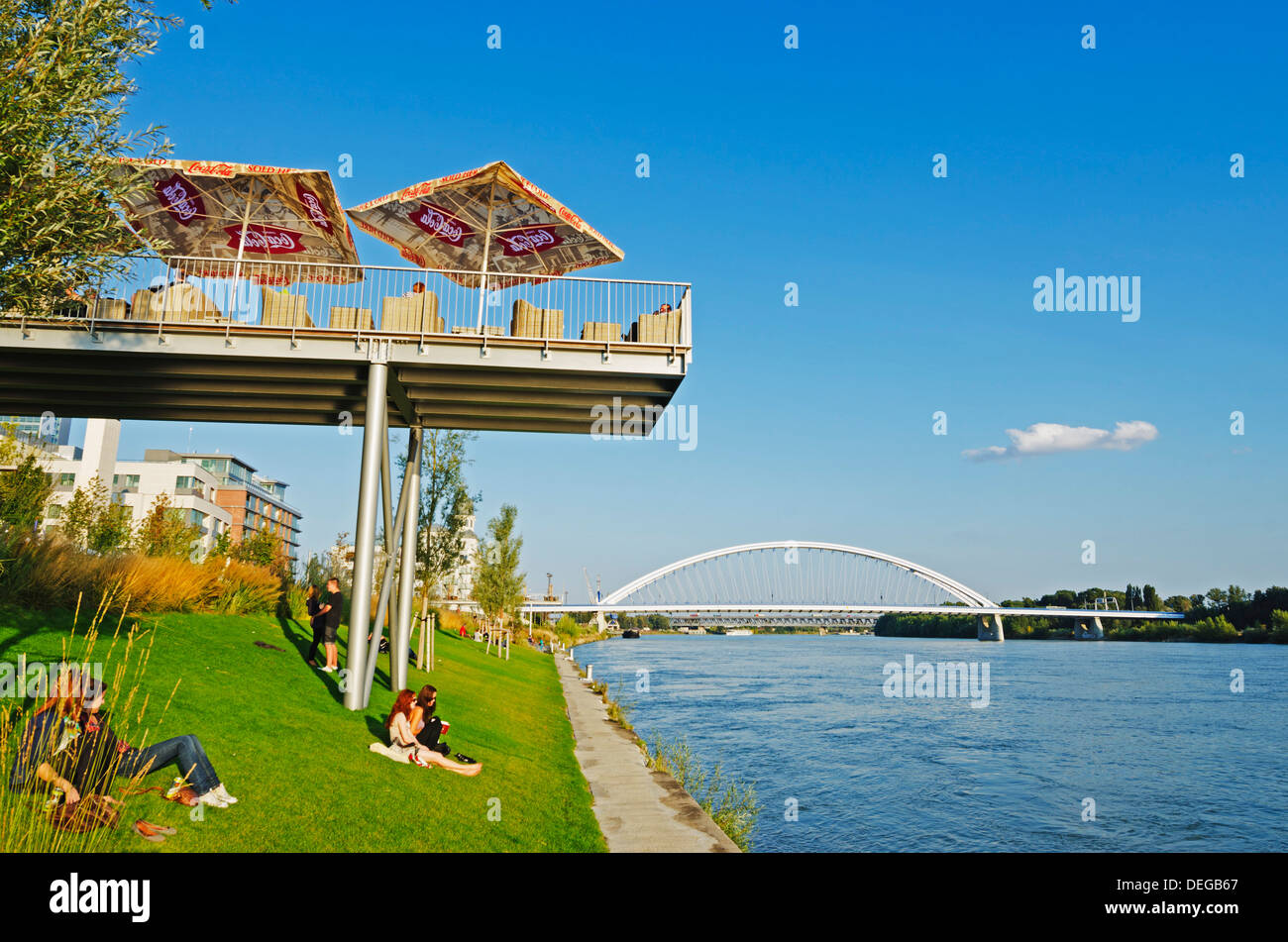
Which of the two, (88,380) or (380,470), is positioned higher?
(88,380)

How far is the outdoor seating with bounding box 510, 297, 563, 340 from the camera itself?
1425cm

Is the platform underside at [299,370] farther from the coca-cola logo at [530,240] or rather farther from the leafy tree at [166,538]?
the leafy tree at [166,538]

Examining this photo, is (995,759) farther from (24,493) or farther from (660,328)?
(24,493)

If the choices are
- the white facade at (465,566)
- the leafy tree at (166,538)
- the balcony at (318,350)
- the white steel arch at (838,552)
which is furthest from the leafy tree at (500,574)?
the white steel arch at (838,552)

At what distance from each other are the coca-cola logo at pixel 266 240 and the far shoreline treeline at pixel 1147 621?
111m

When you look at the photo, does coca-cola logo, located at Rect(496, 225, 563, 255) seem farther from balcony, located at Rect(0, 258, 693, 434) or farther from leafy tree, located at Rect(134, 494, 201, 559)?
leafy tree, located at Rect(134, 494, 201, 559)

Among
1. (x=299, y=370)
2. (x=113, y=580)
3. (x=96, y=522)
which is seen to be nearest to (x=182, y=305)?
(x=299, y=370)

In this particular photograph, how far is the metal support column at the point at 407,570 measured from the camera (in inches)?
673

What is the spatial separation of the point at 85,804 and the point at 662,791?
26.6 ft

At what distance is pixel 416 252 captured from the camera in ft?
53.4

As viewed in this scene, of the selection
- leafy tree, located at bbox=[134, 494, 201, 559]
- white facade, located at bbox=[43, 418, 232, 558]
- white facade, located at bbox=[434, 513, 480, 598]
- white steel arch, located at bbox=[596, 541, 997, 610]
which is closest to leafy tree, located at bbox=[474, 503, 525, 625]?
white facade, located at bbox=[434, 513, 480, 598]

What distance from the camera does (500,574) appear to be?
42125mm
